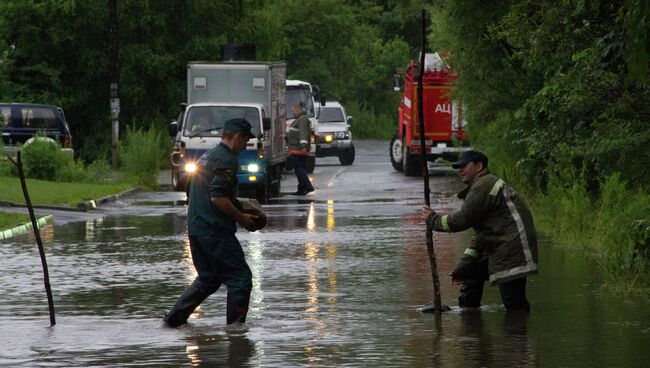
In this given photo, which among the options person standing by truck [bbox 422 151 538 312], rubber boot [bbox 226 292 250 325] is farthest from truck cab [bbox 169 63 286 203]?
rubber boot [bbox 226 292 250 325]

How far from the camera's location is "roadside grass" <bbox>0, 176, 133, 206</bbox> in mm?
28703

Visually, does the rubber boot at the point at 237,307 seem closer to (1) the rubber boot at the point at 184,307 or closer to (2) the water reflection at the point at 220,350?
(1) the rubber boot at the point at 184,307

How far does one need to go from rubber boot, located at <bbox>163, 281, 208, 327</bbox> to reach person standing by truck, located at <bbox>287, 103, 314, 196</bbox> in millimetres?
20303

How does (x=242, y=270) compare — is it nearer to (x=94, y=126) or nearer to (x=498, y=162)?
(x=498, y=162)

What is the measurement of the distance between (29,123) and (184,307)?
90.7ft

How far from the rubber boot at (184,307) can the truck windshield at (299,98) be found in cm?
3305

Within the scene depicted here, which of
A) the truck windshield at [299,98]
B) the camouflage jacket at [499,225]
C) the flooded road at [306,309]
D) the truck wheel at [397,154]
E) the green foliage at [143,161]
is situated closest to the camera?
the flooded road at [306,309]

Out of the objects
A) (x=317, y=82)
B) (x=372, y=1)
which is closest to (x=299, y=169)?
(x=317, y=82)

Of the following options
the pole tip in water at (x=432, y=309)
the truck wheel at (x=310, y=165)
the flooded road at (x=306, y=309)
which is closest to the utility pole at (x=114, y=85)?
the truck wheel at (x=310, y=165)

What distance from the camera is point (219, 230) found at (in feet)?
42.2

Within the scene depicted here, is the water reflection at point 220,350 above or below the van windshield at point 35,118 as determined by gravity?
below

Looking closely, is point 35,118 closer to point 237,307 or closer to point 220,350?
point 237,307

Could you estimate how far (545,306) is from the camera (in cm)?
1420

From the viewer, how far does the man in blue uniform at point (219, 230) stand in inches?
503
